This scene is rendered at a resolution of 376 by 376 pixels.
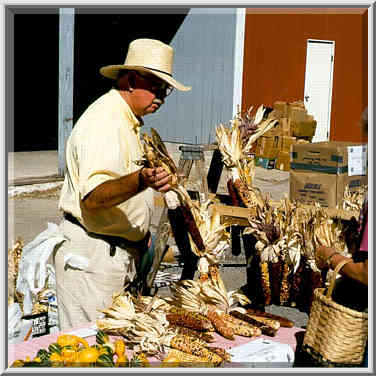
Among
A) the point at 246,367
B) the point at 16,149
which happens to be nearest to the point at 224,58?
the point at 16,149

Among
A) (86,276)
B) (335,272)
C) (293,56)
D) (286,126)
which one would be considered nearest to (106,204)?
(86,276)

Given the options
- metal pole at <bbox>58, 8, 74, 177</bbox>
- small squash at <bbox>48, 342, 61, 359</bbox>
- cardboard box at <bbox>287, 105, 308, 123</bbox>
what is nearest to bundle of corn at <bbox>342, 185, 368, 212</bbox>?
small squash at <bbox>48, 342, 61, 359</bbox>

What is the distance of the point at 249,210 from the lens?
161 inches

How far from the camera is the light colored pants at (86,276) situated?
286 centimetres

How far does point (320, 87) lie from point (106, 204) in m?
11.3

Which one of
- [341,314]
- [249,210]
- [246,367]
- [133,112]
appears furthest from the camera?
[249,210]

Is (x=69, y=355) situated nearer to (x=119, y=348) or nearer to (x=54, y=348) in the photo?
(x=54, y=348)

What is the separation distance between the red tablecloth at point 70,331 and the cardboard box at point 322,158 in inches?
102

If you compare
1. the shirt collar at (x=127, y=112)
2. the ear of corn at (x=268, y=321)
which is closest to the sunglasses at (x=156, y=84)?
the shirt collar at (x=127, y=112)

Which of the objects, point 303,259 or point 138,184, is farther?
point 303,259

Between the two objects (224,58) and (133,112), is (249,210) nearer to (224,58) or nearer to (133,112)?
(133,112)

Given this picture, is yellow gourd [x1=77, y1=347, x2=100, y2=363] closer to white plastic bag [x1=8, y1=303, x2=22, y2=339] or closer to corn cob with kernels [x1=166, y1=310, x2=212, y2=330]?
corn cob with kernels [x1=166, y1=310, x2=212, y2=330]

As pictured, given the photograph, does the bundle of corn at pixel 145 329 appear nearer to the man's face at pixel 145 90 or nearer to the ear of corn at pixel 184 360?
the ear of corn at pixel 184 360

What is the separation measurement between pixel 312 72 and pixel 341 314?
38.0ft
